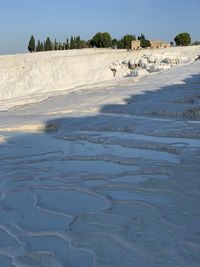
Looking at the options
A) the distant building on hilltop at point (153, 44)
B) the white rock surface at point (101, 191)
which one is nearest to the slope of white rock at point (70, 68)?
the distant building on hilltop at point (153, 44)

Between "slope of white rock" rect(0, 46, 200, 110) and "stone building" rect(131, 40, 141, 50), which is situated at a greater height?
"stone building" rect(131, 40, 141, 50)

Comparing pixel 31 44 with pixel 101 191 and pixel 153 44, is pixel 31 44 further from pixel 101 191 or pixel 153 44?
pixel 101 191

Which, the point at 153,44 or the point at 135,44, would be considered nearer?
the point at 135,44

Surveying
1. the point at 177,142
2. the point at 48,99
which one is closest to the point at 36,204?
the point at 177,142

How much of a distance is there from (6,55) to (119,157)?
109ft

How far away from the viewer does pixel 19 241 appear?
362cm

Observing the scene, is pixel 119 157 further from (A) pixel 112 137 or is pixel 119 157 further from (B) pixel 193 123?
(B) pixel 193 123

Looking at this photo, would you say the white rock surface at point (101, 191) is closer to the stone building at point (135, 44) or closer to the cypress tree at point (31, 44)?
the stone building at point (135, 44)

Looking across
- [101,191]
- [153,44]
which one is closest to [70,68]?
[153,44]

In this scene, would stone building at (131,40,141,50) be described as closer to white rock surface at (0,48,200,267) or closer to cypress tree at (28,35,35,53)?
cypress tree at (28,35,35,53)

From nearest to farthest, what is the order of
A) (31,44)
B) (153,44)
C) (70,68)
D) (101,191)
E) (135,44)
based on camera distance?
(101,191) → (70,68) → (135,44) → (153,44) → (31,44)

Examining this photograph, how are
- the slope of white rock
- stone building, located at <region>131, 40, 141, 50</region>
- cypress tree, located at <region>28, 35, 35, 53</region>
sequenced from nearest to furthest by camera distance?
the slope of white rock
stone building, located at <region>131, 40, 141, 50</region>
cypress tree, located at <region>28, 35, 35, 53</region>

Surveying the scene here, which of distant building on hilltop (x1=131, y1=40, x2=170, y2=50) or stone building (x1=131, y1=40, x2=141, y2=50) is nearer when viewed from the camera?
distant building on hilltop (x1=131, y1=40, x2=170, y2=50)

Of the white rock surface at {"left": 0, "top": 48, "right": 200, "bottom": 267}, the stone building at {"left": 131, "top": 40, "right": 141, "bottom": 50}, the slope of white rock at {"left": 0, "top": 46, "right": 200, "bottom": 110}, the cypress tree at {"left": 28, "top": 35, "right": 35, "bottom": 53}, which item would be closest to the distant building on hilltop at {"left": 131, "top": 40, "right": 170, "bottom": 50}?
the stone building at {"left": 131, "top": 40, "right": 141, "bottom": 50}
